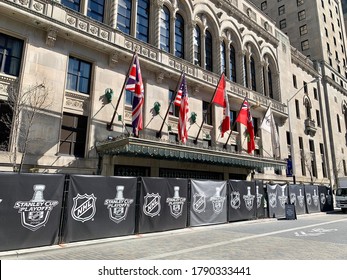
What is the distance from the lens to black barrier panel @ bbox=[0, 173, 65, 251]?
7.82 m

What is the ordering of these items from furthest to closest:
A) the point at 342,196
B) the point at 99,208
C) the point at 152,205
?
1. the point at 342,196
2. the point at 152,205
3. the point at 99,208

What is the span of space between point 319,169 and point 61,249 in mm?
40646

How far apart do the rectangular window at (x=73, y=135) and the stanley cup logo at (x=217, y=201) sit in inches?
339

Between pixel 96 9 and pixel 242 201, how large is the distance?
667 inches

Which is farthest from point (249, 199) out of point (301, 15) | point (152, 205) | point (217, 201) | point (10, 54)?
point (301, 15)

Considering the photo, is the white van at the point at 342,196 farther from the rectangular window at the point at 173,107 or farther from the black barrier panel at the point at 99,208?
the black barrier panel at the point at 99,208

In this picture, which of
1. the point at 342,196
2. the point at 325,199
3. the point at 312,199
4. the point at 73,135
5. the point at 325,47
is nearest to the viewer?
the point at 73,135

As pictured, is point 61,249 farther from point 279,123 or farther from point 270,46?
point 270,46

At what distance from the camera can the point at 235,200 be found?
16.3 metres

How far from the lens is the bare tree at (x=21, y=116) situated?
13.4m

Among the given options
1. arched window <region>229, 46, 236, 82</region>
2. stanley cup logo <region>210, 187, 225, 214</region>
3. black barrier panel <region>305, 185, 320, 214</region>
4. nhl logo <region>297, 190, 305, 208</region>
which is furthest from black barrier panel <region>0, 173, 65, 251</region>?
arched window <region>229, 46, 236, 82</region>

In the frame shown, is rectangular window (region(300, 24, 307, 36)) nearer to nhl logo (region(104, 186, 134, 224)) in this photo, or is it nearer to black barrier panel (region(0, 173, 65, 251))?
nhl logo (region(104, 186, 134, 224))

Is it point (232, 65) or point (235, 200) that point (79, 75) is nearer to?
point (235, 200)

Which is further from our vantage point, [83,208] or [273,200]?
[273,200]
